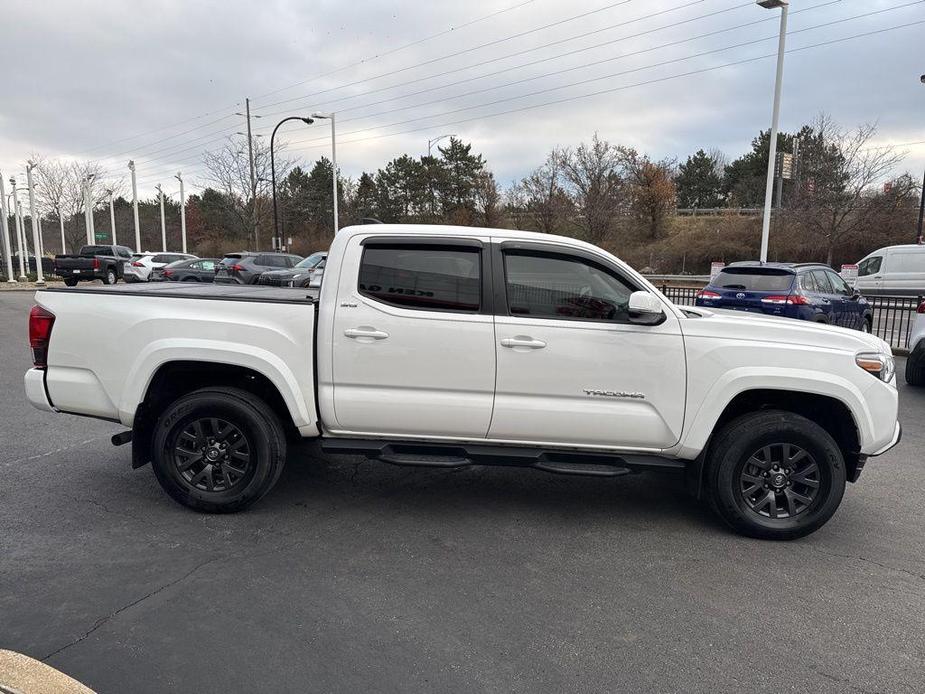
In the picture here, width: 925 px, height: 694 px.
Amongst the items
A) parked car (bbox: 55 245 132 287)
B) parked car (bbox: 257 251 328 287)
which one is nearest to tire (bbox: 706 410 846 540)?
parked car (bbox: 257 251 328 287)

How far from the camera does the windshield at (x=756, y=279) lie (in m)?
10.8

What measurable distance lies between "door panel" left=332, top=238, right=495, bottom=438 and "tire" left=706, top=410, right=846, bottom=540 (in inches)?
62.3

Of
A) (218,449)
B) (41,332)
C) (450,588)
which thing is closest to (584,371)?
(450,588)

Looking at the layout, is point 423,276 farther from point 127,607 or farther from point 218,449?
point 127,607

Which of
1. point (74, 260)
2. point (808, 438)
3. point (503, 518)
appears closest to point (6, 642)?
point (503, 518)

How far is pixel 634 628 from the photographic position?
311 centimetres

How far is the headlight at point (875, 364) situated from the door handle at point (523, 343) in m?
2.01

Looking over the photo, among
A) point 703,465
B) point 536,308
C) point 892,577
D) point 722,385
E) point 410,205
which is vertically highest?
point 410,205

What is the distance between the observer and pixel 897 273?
65.2 ft

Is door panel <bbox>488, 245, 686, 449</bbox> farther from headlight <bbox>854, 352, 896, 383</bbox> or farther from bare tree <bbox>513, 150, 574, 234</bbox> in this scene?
bare tree <bbox>513, 150, 574, 234</bbox>

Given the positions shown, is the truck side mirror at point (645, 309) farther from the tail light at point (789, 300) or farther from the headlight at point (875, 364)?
the tail light at point (789, 300)

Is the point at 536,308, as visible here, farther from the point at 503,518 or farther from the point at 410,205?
the point at 410,205

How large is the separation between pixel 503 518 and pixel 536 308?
1.48m

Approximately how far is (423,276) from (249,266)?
796 inches
